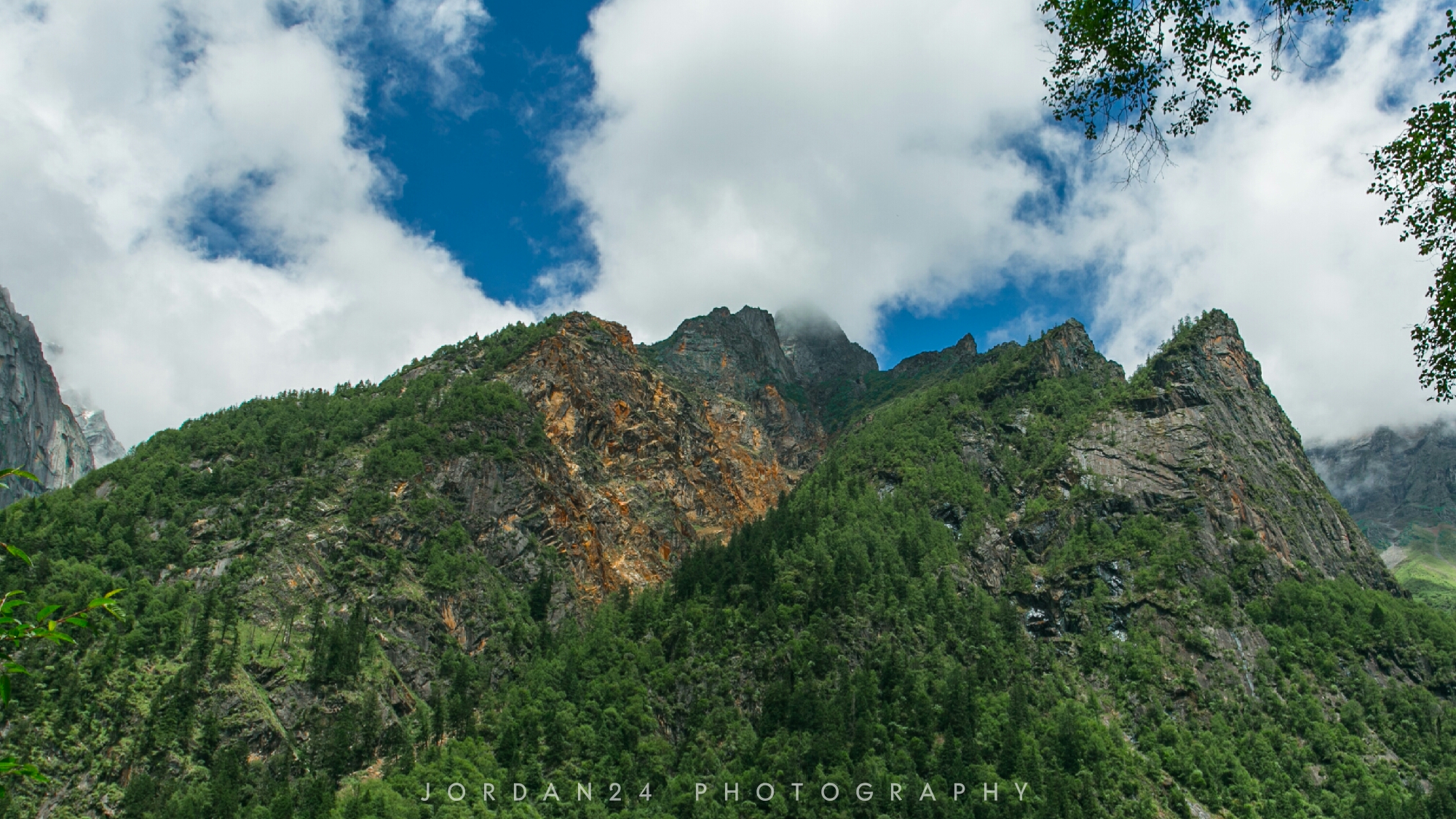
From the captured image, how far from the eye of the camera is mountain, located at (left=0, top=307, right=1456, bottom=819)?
93.4 metres

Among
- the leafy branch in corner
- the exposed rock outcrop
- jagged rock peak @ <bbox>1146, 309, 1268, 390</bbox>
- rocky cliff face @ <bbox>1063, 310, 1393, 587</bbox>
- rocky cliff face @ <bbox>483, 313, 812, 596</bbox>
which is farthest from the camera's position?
jagged rock peak @ <bbox>1146, 309, 1268, 390</bbox>

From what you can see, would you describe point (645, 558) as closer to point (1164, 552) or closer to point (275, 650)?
point (275, 650)

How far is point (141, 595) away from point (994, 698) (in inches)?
4277

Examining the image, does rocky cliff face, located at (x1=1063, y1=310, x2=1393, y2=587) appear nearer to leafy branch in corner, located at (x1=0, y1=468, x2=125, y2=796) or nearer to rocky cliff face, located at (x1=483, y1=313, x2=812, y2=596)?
rocky cliff face, located at (x1=483, y1=313, x2=812, y2=596)

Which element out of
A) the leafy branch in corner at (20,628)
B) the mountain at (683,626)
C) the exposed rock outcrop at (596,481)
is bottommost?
the leafy branch in corner at (20,628)

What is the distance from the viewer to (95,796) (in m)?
80.8

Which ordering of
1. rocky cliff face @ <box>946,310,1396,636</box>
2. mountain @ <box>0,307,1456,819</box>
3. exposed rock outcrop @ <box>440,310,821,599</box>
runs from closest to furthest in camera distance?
1. mountain @ <box>0,307,1456,819</box>
2. rocky cliff face @ <box>946,310,1396,636</box>
3. exposed rock outcrop @ <box>440,310,821,599</box>

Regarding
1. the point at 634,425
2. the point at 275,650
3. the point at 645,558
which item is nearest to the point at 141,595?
the point at 275,650

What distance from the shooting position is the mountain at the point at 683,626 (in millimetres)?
93438

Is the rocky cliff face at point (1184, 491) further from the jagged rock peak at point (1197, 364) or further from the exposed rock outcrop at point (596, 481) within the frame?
the exposed rock outcrop at point (596, 481)

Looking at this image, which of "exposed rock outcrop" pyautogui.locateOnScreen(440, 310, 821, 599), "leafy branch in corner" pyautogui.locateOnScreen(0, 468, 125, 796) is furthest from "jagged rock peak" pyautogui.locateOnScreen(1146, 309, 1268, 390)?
"leafy branch in corner" pyautogui.locateOnScreen(0, 468, 125, 796)

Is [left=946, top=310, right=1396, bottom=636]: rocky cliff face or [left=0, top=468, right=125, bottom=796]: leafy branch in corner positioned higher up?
[left=946, top=310, right=1396, bottom=636]: rocky cliff face

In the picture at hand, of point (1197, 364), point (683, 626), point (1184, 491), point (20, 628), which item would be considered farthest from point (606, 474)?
point (20, 628)

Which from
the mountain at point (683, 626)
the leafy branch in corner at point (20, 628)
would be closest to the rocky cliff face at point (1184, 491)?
the mountain at point (683, 626)
